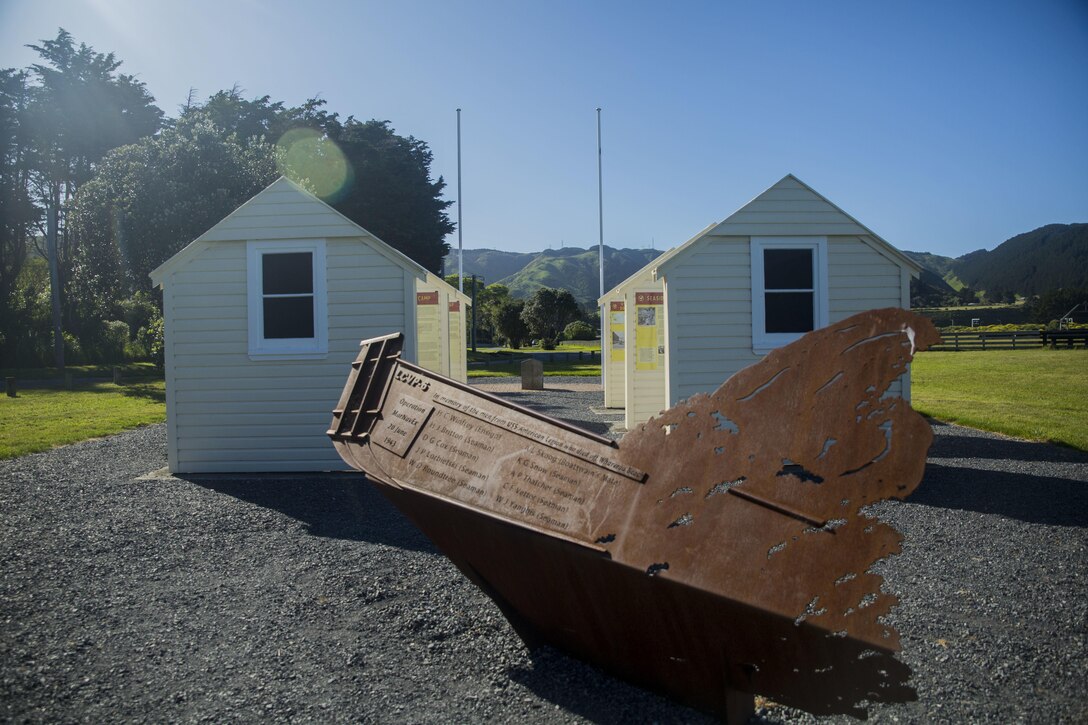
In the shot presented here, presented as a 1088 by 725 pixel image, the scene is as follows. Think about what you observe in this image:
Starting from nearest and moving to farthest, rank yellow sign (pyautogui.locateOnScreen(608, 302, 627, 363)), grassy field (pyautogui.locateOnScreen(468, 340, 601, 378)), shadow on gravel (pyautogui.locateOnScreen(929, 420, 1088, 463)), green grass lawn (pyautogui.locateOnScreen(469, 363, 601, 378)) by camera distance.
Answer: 1. shadow on gravel (pyautogui.locateOnScreen(929, 420, 1088, 463))
2. yellow sign (pyautogui.locateOnScreen(608, 302, 627, 363))
3. green grass lawn (pyautogui.locateOnScreen(469, 363, 601, 378))
4. grassy field (pyautogui.locateOnScreen(468, 340, 601, 378))

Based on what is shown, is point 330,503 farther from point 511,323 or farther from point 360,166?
point 511,323

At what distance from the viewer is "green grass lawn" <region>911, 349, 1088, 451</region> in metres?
13.7

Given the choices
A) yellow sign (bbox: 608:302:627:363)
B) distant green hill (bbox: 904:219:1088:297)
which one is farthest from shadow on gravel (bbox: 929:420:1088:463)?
distant green hill (bbox: 904:219:1088:297)

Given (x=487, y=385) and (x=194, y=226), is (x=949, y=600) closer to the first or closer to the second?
(x=487, y=385)

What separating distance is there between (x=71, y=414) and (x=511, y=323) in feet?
120

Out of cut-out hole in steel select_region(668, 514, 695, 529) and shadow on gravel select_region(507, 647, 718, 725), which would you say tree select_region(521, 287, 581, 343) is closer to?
shadow on gravel select_region(507, 647, 718, 725)

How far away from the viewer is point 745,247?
10109 mm

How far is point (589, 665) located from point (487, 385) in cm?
2325

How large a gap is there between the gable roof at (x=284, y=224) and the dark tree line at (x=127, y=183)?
1611 centimetres

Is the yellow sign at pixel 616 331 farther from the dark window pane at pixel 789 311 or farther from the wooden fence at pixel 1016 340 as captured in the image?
the wooden fence at pixel 1016 340

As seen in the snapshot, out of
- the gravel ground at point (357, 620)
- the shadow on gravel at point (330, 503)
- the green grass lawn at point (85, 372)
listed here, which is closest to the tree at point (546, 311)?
the green grass lawn at point (85, 372)

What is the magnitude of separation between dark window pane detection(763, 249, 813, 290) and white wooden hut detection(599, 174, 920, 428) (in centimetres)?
1

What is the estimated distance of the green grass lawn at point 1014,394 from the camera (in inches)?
538

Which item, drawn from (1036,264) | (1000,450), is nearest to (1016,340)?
(1000,450)
